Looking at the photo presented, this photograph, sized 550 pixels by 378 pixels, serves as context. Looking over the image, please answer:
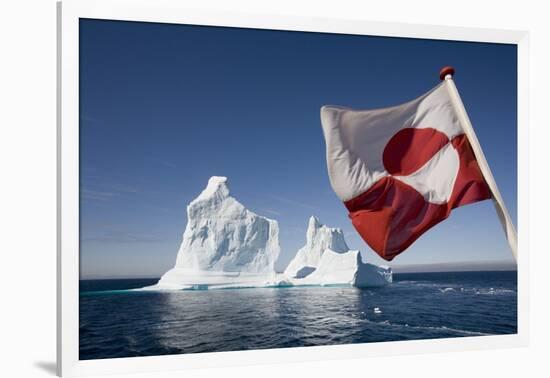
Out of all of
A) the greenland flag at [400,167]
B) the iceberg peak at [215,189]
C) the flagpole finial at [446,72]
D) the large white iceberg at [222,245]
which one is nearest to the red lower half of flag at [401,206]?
the greenland flag at [400,167]

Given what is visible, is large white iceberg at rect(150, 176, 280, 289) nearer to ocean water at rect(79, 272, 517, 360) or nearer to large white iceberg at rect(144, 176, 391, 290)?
large white iceberg at rect(144, 176, 391, 290)

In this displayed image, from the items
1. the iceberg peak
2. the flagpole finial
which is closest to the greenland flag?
the flagpole finial

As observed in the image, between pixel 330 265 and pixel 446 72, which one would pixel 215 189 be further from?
Result: pixel 446 72

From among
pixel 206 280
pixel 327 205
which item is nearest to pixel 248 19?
pixel 327 205

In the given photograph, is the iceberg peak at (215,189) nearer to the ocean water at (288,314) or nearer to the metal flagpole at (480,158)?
the ocean water at (288,314)

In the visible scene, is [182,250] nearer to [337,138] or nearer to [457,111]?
[337,138]
